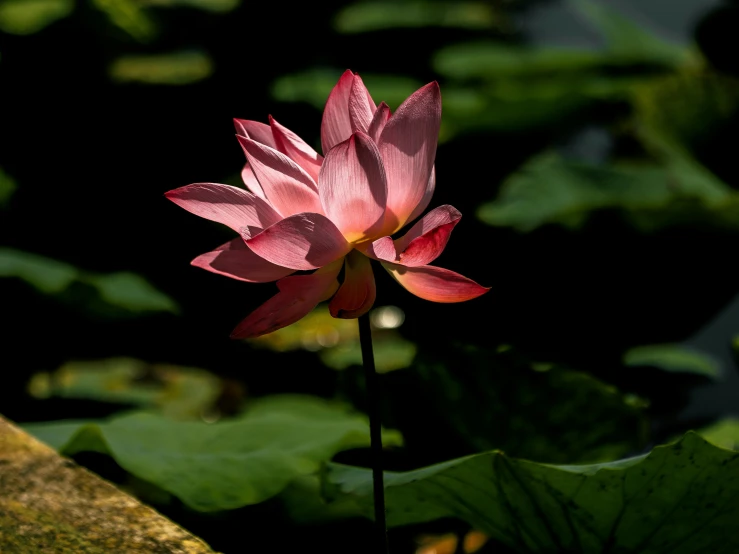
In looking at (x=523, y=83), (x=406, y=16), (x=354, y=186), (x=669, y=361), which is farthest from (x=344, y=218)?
(x=406, y=16)

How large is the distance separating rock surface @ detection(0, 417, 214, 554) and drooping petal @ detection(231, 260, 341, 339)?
24cm

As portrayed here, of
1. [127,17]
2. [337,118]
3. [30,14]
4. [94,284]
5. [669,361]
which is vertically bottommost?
[337,118]

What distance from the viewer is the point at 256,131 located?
0.61 metres

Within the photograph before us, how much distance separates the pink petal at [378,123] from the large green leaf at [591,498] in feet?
0.87

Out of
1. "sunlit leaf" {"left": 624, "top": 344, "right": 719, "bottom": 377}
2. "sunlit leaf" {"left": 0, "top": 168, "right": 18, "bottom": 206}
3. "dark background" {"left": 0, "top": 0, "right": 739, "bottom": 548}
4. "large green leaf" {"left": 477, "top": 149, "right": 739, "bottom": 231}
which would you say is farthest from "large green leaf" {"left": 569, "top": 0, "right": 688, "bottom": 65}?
"sunlit leaf" {"left": 0, "top": 168, "right": 18, "bottom": 206}

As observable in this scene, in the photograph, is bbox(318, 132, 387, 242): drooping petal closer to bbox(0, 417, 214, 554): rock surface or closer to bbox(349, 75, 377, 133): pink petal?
bbox(349, 75, 377, 133): pink petal

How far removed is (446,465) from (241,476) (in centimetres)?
27

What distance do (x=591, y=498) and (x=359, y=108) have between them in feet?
1.20

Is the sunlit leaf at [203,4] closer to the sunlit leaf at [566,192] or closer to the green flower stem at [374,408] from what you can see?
the sunlit leaf at [566,192]

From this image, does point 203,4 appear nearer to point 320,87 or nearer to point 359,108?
point 320,87

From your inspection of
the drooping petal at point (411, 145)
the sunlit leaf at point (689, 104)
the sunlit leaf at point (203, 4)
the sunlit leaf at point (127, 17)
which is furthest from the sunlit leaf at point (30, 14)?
the drooping petal at point (411, 145)

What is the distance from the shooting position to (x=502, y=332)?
1812 millimetres

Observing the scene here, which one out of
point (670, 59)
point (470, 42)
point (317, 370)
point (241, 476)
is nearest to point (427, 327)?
point (317, 370)

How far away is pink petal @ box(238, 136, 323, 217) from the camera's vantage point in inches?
21.0
